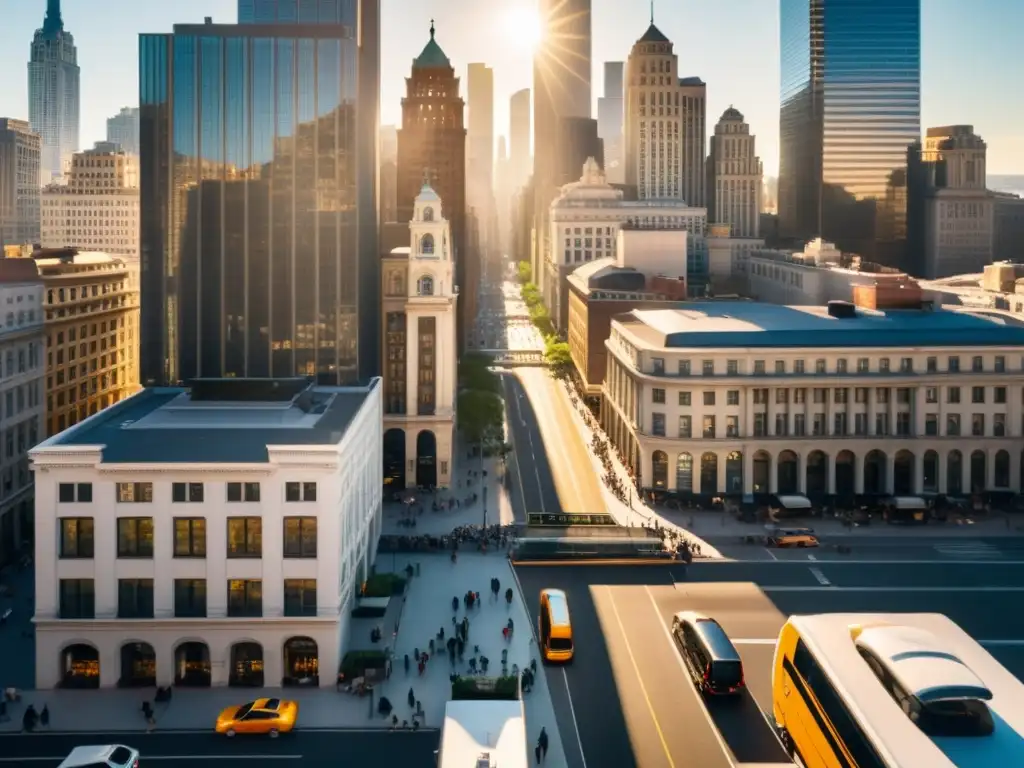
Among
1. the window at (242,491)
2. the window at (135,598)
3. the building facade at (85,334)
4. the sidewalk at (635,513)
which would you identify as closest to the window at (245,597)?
the window at (135,598)

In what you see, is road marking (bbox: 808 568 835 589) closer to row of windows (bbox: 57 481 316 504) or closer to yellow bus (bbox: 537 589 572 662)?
yellow bus (bbox: 537 589 572 662)

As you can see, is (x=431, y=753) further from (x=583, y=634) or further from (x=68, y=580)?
(x=68, y=580)

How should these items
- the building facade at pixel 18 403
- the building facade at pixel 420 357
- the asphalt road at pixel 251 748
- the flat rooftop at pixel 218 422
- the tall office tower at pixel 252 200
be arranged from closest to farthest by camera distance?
the asphalt road at pixel 251 748
the flat rooftop at pixel 218 422
the building facade at pixel 18 403
the building facade at pixel 420 357
the tall office tower at pixel 252 200

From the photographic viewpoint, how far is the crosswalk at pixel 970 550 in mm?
92688

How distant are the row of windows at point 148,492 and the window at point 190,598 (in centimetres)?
485

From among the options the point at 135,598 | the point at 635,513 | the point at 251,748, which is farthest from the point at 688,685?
the point at 635,513

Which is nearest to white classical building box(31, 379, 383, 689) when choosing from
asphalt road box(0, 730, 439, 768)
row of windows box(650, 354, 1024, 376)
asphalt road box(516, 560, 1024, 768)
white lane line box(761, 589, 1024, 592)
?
asphalt road box(0, 730, 439, 768)

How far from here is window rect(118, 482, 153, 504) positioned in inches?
2557

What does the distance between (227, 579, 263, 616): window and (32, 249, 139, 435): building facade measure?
2024 inches

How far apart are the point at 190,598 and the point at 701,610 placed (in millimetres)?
35145

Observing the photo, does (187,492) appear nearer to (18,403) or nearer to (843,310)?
(18,403)

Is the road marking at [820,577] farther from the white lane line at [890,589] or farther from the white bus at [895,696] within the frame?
the white bus at [895,696]

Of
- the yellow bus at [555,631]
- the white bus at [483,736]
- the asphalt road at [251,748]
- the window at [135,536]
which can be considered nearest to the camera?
the white bus at [483,736]

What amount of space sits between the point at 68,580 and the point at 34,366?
140 ft
